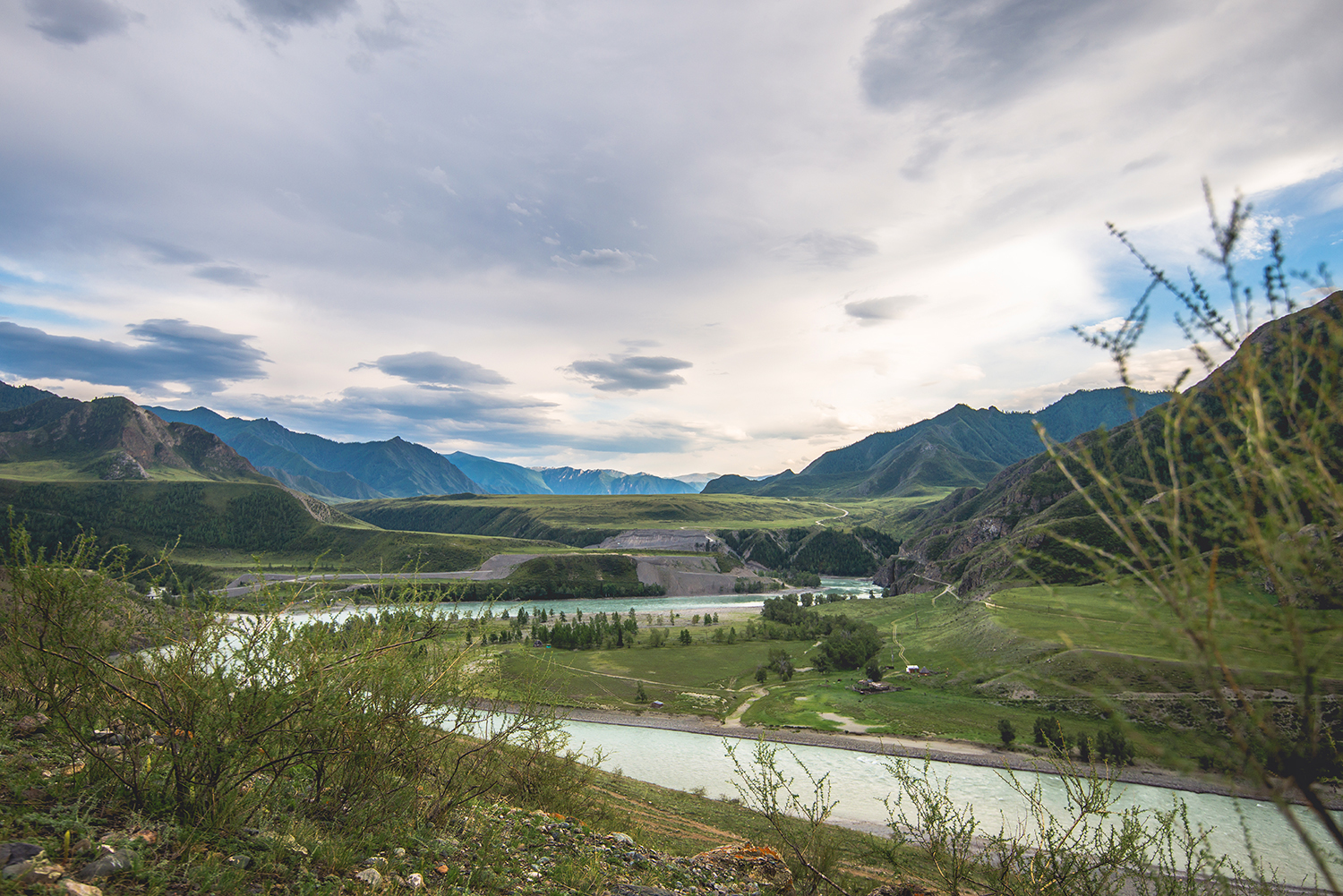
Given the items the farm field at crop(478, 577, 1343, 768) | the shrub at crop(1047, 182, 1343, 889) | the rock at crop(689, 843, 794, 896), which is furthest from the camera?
the farm field at crop(478, 577, 1343, 768)

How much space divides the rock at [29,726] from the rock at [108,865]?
3.99 metres

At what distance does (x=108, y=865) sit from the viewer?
631 centimetres

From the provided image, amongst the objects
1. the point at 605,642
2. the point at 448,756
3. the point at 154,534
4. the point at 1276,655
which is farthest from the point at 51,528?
the point at 1276,655

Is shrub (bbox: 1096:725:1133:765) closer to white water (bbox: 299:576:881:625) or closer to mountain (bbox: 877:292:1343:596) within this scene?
mountain (bbox: 877:292:1343:596)

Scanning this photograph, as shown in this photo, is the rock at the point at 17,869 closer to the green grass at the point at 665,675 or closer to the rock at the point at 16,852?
the rock at the point at 16,852

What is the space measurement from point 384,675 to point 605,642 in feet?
233

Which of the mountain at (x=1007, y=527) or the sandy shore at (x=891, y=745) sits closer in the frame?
the sandy shore at (x=891, y=745)

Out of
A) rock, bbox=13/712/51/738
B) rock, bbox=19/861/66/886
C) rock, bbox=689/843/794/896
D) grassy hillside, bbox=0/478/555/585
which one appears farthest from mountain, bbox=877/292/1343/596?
grassy hillside, bbox=0/478/555/585

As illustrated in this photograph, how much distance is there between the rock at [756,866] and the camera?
40.4 feet

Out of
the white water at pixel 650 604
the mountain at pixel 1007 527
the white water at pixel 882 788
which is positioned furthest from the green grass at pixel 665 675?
the white water at pixel 650 604

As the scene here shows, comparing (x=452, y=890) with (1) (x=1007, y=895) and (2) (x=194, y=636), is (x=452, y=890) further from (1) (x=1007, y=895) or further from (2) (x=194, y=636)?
(1) (x=1007, y=895)

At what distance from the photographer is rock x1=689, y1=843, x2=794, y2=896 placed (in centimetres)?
1233

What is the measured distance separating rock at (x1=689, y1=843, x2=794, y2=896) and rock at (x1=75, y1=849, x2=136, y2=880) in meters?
9.45

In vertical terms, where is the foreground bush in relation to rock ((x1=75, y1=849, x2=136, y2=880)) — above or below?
above
